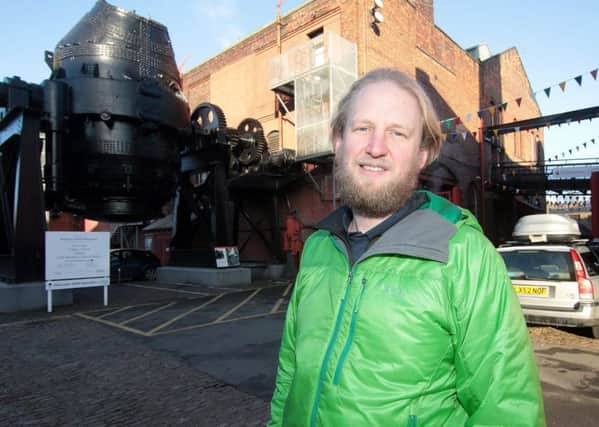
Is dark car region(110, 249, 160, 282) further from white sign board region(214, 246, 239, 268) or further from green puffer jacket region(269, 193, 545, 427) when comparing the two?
green puffer jacket region(269, 193, 545, 427)

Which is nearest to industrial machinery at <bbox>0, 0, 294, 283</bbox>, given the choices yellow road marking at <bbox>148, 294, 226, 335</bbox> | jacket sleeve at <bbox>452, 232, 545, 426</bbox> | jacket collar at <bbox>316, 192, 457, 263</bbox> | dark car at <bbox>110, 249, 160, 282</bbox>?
yellow road marking at <bbox>148, 294, 226, 335</bbox>

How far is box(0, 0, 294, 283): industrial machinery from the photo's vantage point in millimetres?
9727

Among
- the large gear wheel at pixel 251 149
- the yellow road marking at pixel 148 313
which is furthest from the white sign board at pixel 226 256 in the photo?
the yellow road marking at pixel 148 313

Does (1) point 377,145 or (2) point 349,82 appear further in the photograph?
(2) point 349,82

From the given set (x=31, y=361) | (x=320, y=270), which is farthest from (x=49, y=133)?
(x=320, y=270)

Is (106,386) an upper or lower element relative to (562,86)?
lower

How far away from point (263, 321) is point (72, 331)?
11.0 ft

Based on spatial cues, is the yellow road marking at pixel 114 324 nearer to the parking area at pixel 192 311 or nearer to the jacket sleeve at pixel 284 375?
the parking area at pixel 192 311

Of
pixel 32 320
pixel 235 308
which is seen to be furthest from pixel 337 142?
pixel 32 320

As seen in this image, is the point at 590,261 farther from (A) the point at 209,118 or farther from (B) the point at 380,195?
(A) the point at 209,118

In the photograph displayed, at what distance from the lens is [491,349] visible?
1.20m

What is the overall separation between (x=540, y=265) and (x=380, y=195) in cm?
629

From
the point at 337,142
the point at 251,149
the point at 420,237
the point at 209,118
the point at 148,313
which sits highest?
the point at 209,118

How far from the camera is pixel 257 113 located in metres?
19.0
